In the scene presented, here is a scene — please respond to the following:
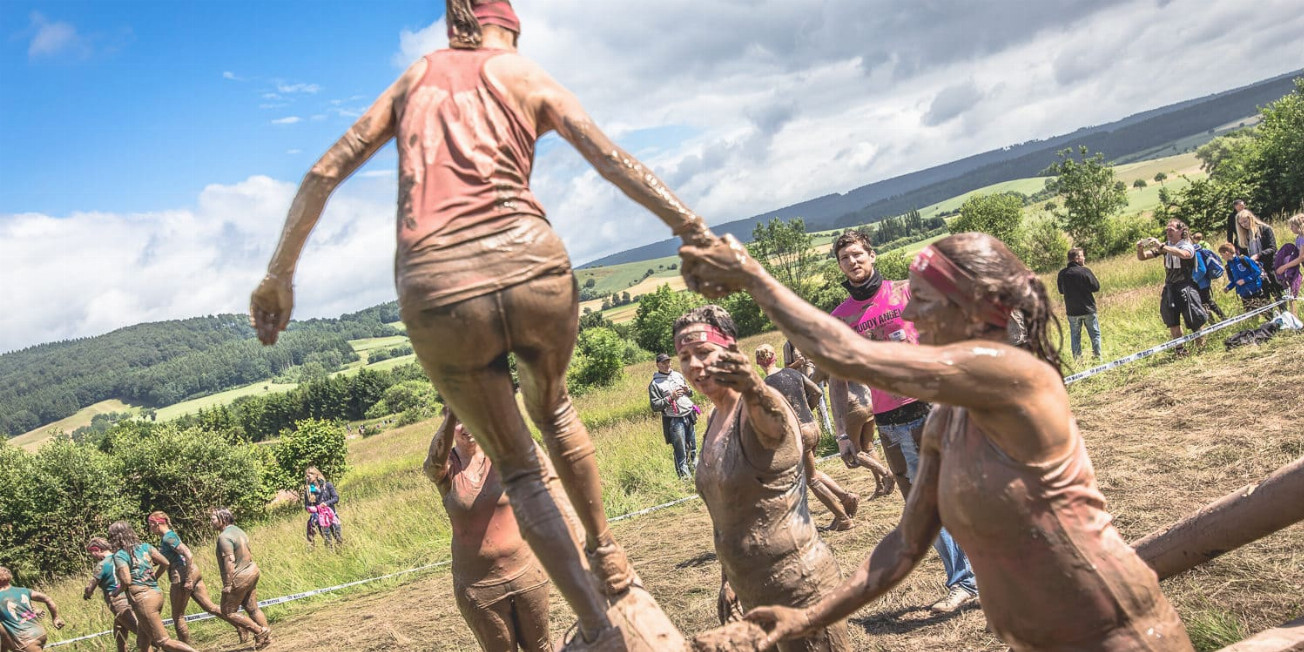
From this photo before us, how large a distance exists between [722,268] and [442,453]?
10.9 feet

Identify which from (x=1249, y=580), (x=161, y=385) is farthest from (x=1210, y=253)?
(x=161, y=385)

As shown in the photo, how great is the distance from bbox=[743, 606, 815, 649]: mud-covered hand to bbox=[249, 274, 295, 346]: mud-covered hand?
184 centimetres

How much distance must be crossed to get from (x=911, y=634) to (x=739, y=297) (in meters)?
55.0

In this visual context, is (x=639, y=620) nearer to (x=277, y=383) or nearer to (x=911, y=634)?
(x=911, y=634)

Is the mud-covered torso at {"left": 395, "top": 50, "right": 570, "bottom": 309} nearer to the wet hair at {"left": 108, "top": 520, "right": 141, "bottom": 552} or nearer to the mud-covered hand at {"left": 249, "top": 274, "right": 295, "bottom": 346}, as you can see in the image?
the mud-covered hand at {"left": 249, "top": 274, "right": 295, "bottom": 346}

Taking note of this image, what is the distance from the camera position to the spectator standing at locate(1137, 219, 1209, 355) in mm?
12391

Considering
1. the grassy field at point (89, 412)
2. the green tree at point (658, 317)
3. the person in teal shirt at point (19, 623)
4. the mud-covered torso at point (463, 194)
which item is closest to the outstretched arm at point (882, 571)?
the mud-covered torso at point (463, 194)

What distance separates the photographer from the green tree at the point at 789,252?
237 feet

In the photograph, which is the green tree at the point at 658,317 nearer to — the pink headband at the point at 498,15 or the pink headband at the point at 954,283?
the pink headband at the point at 498,15

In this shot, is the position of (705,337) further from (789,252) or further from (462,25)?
(789,252)

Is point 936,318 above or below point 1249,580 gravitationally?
above

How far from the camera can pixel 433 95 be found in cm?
260

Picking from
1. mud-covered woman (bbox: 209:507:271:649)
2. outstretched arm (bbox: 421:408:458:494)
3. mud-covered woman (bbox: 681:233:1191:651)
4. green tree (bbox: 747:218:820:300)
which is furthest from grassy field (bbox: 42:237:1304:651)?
green tree (bbox: 747:218:820:300)

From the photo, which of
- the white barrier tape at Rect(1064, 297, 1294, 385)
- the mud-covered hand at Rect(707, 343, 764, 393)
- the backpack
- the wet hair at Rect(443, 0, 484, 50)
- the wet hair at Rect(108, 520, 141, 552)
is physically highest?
the wet hair at Rect(443, 0, 484, 50)
